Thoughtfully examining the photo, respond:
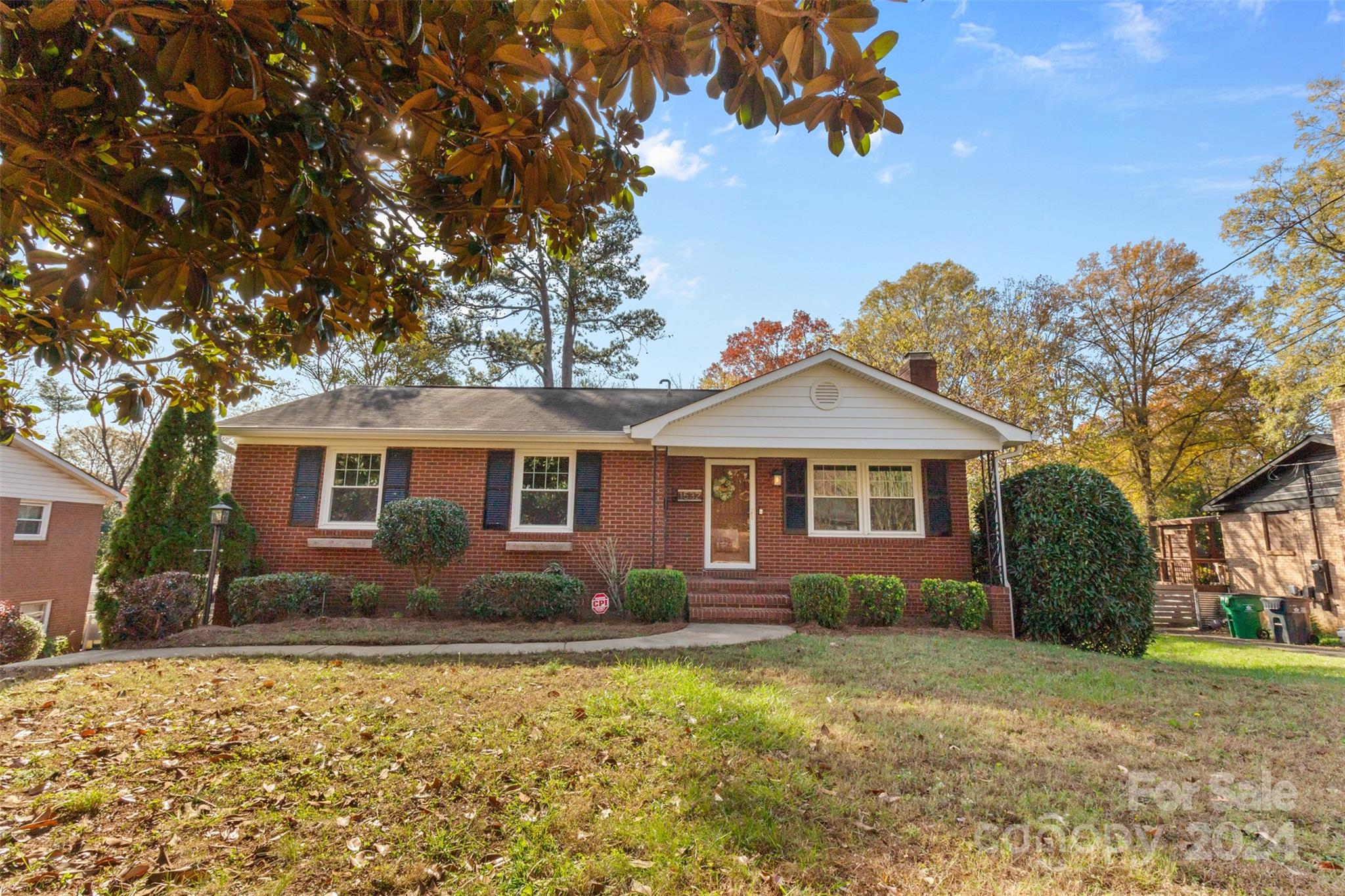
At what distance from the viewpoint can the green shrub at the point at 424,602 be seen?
30.1ft

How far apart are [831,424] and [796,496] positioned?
1561 millimetres

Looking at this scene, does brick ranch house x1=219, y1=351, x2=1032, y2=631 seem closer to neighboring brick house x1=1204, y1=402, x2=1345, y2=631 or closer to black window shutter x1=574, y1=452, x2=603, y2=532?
black window shutter x1=574, y1=452, x2=603, y2=532

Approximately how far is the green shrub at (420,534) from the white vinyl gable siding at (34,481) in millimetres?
13979

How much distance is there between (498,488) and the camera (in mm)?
11008

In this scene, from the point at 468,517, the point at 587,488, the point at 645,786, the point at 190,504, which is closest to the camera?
the point at 645,786

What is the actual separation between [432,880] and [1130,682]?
6800mm

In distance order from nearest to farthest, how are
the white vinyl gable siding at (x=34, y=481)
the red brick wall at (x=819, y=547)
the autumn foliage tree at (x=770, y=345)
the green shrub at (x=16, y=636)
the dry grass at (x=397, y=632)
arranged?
the dry grass at (x=397, y=632), the red brick wall at (x=819, y=547), the green shrub at (x=16, y=636), the white vinyl gable siding at (x=34, y=481), the autumn foliage tree at (x=770, y=345)

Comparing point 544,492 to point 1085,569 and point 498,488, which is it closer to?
point 498,488

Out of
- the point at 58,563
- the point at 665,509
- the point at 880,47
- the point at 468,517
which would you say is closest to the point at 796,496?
the point at 665,509

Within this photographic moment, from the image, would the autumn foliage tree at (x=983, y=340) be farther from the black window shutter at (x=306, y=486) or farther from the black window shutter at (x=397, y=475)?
the black window shutter at (x=306, y=486)

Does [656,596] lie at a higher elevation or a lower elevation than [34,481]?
lower

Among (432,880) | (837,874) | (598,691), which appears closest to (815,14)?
(837,874)

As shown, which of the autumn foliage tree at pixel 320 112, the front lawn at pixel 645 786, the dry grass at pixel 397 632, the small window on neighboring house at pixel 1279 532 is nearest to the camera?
the autumn foliage tree at pixel 320 112
